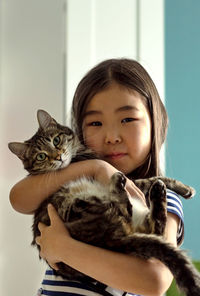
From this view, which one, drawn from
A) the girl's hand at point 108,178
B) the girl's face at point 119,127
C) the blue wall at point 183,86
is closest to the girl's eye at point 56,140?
the girl's face at point 119,127

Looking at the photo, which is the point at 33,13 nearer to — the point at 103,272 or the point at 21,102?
the point at 21,102

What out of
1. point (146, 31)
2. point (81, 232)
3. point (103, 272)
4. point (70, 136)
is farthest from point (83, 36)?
point (103, 272)

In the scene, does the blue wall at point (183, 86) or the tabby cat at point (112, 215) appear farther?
the blue wall at point (183, 86)

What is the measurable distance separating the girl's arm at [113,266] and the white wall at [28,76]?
2.54ft

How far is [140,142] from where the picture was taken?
129 cm

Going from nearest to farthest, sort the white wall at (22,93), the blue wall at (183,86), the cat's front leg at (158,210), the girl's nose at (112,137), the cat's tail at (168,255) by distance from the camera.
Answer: the cat's tail at (168,255)
the cat's front leg at (158,210)
the girl's nose at (112,137)
the white wall at (22,93)
the blue wall at (183,86)

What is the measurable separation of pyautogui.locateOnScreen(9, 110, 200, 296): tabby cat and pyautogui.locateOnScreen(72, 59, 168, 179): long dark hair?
14 cm

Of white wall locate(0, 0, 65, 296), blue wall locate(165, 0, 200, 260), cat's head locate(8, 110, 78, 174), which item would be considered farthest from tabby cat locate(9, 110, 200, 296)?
blue wall locate(165, 0, 200, 260)

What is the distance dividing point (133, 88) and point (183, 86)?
971 millimetres

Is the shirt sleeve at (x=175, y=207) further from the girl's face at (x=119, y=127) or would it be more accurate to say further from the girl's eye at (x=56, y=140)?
the girl's eye at (x=56, y=140)

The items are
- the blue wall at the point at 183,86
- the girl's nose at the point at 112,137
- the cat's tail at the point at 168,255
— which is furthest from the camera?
the blue wall at the point at 183,86

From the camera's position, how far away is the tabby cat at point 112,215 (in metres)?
0.89

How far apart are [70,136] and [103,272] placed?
0.57 meters

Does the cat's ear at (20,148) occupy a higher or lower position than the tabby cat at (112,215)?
higher
